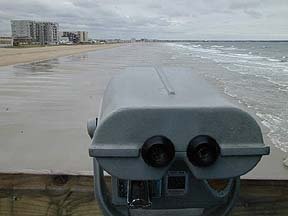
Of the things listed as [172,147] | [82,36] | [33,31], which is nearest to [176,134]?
[172,147]

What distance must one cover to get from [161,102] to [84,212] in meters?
0.63

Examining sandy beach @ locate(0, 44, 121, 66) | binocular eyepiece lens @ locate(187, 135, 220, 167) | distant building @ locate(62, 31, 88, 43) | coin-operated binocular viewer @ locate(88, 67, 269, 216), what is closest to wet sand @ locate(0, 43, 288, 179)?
coin-operated binocular viewer @ locate(88, 67, 269, 216)

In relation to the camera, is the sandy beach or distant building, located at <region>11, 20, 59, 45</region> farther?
distant building, located at <region>11, 20, 59, 45</region>

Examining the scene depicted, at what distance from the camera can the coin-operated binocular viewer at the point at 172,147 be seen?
43.6 inches

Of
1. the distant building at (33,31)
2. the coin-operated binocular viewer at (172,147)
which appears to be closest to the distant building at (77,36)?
the distant building at (33,31)

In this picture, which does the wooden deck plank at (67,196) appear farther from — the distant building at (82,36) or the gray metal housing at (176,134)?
the distant building at (82,36)

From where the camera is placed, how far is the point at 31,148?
4.86 meters

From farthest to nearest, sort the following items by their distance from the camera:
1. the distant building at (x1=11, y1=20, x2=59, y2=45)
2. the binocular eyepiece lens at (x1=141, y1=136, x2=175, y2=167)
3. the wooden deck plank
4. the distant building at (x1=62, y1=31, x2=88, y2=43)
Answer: the distant building at (x1=62, y1=31, x2=88, y2=43) < the distant building at (x1=11, y1=20, x2=59, y2=45) < the wooden deck plank < the binocular eyepiece lens at (x1=141, y1=136, x2=175, y2=167)

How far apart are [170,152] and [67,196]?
1.99 ft

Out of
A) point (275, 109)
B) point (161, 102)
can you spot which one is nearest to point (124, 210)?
point (161, 102)

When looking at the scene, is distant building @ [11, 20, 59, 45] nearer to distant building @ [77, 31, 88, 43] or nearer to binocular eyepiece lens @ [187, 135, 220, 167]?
distant building @ [77, 31, 88, 43]

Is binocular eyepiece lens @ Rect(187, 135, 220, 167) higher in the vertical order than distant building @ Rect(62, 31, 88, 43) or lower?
higher

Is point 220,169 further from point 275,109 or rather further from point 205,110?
point 275,109

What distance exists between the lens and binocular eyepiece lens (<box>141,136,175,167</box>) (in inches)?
43.1
